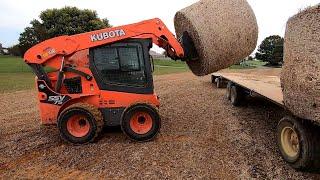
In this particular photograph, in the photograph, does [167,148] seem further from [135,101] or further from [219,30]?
[219,30]

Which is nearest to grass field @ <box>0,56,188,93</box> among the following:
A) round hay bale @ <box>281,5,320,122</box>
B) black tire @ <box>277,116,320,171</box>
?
black tire @ <box>277,116,320,171</box>

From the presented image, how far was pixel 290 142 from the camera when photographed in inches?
290

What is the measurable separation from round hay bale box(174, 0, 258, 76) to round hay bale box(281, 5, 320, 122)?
2.12 metres

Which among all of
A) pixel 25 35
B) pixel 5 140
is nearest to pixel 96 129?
pixel 5 140

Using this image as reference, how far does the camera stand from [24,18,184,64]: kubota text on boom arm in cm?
907

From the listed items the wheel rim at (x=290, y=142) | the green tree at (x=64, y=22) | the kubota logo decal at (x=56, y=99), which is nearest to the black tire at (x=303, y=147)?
the wheel rim at (x=290, y=142)

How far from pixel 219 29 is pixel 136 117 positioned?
2.54m

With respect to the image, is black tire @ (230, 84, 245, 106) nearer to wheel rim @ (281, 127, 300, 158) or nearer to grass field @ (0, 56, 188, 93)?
wheel rim @ (281, 127, 300, 158)

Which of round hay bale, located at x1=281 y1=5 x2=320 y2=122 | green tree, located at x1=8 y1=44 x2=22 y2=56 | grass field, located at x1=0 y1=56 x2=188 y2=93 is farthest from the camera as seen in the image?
Result: green tree, located at x1=8 y1=44 x2=22 y2=56

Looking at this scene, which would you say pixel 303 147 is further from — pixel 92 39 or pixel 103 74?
pixel 92 39

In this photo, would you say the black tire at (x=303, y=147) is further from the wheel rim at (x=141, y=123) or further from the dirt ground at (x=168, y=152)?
the wheel rim at (x=141, y=123)

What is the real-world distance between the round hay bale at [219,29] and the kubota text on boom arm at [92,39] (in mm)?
621

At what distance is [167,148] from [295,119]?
264cm

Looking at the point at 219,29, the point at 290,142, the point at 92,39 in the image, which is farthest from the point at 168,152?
the point at 92,39
